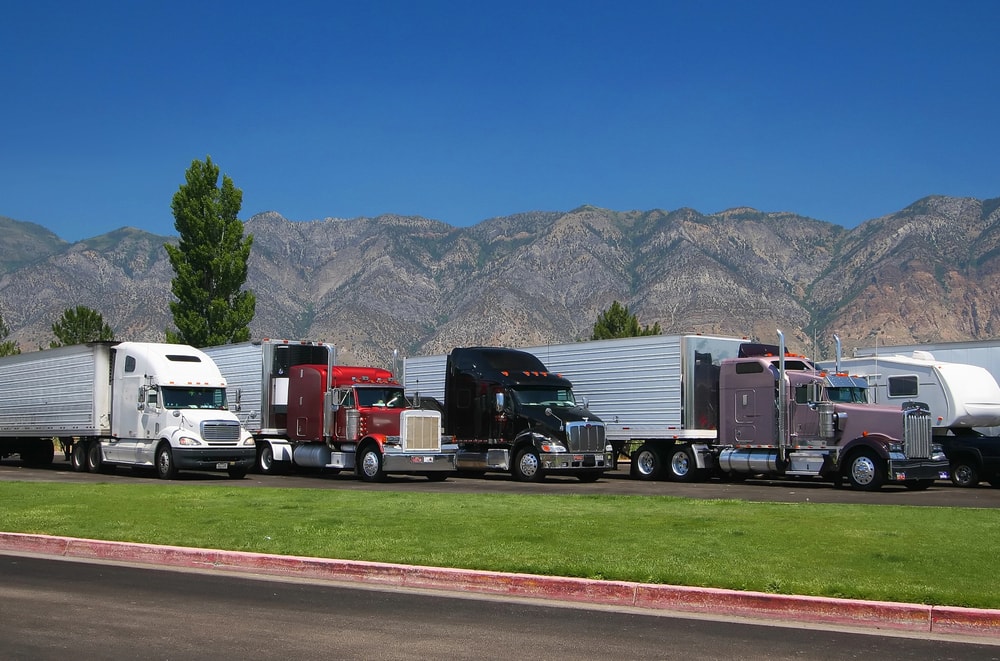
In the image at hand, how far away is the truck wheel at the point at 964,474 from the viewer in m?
27.3

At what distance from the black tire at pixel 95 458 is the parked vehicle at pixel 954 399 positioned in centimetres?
2119

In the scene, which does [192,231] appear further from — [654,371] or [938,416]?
[938,416]

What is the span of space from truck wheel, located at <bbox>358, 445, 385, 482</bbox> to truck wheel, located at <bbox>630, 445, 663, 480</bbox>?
23.2 ft

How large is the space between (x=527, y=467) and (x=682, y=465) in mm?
4181

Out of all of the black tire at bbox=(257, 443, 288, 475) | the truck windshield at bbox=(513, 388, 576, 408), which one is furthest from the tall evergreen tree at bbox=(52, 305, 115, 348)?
the truck windshield at bbox=(513, 388, 576, 408)

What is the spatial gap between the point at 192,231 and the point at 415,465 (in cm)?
3046

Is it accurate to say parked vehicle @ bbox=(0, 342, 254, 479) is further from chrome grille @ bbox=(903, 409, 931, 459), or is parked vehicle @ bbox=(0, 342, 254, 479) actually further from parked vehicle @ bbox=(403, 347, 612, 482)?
chrome grille @ bbox=(903, 409, 931, 459)

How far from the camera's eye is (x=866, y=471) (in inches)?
992

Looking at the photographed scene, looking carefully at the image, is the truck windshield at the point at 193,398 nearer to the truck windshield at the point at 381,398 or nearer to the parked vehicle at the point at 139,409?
the parked vehicle at the point at 139,409

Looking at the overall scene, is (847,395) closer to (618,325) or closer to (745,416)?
(745,416)

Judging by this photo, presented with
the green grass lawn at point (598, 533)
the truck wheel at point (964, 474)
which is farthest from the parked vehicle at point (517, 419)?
the truck wheel at point (964, 474)

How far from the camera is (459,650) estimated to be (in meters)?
8.51

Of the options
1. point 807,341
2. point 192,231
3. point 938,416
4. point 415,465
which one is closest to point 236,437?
point 415,465

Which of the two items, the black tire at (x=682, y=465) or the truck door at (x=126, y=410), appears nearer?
the black tire at (x=682, y=465)
